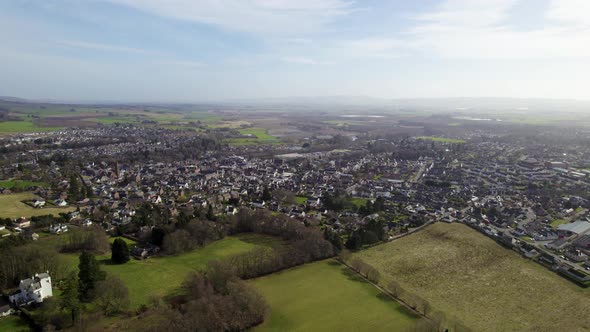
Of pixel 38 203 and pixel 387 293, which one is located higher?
pixel 38 203

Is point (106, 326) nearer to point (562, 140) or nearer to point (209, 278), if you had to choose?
point (209, 278)

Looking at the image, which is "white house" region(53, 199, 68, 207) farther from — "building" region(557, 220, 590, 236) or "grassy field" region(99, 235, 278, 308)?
"building" region(557, 220, 590, 236)

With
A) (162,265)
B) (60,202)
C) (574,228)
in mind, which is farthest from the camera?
(60,202)

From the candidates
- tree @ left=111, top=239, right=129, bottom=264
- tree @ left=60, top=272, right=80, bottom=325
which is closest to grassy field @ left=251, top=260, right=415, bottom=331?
tree @ left=60, top=272, right=80, bottom=325

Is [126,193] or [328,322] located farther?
[126,193]

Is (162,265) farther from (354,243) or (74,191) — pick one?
(74,191)

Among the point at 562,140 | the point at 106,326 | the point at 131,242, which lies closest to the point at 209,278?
the point at 106,326

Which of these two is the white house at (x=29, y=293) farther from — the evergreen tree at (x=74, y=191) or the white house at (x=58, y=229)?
the evergreen tree at (x=74, y=191)

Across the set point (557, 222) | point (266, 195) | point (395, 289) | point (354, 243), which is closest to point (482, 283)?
point (395, 289)
